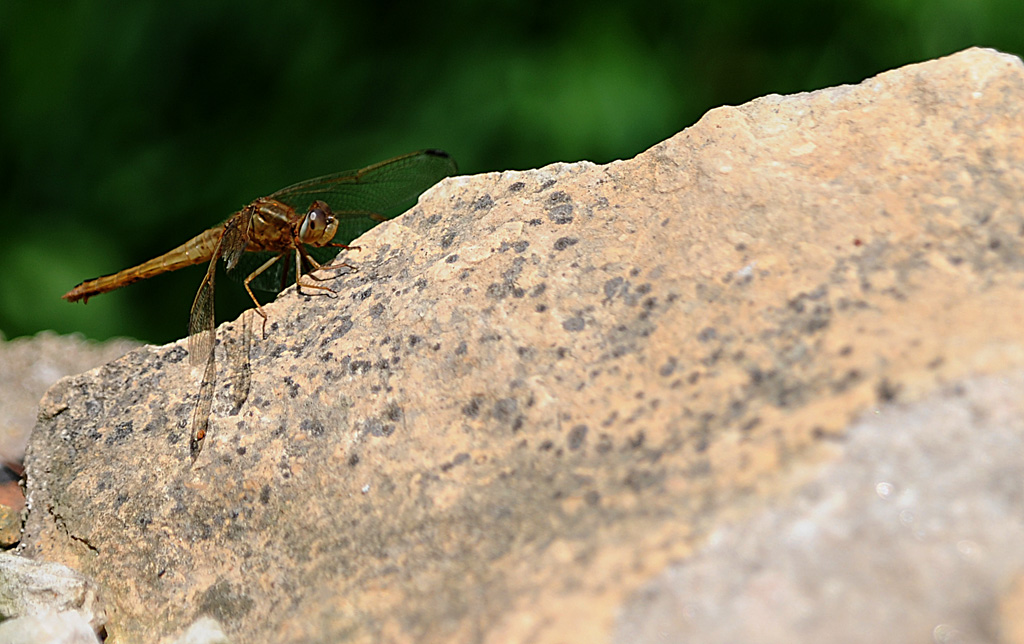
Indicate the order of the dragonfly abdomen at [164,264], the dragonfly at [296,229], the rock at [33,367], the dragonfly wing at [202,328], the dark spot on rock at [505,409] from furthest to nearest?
the dragonfly abdomen at [164,264] → the rock at [33,367] → the dragonfly at [296,229] → the dragonfly wing at [202,328] → the dark spot on rock at [505,409]

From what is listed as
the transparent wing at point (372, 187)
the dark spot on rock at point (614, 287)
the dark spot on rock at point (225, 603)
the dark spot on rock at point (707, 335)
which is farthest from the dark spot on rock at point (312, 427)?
the transparent wing at point (372, 187)

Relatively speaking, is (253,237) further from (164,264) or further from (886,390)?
(886,390)

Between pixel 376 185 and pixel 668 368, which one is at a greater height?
pixel 668 368

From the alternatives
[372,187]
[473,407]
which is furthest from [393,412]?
[372,187]

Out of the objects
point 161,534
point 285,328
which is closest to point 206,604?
point 161,534

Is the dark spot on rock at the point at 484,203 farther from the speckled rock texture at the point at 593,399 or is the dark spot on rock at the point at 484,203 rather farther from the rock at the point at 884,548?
the rock at the point at 884,548

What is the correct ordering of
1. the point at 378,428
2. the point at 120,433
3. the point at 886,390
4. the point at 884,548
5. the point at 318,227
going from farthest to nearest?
the point at 318,227, the point at 120,433, the point at 378,428, the point at 886,390, the point at 884,548

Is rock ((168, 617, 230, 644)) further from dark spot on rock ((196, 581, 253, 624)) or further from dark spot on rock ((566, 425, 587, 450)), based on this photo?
dark spot on rock ((566, 425, 587, 450))
